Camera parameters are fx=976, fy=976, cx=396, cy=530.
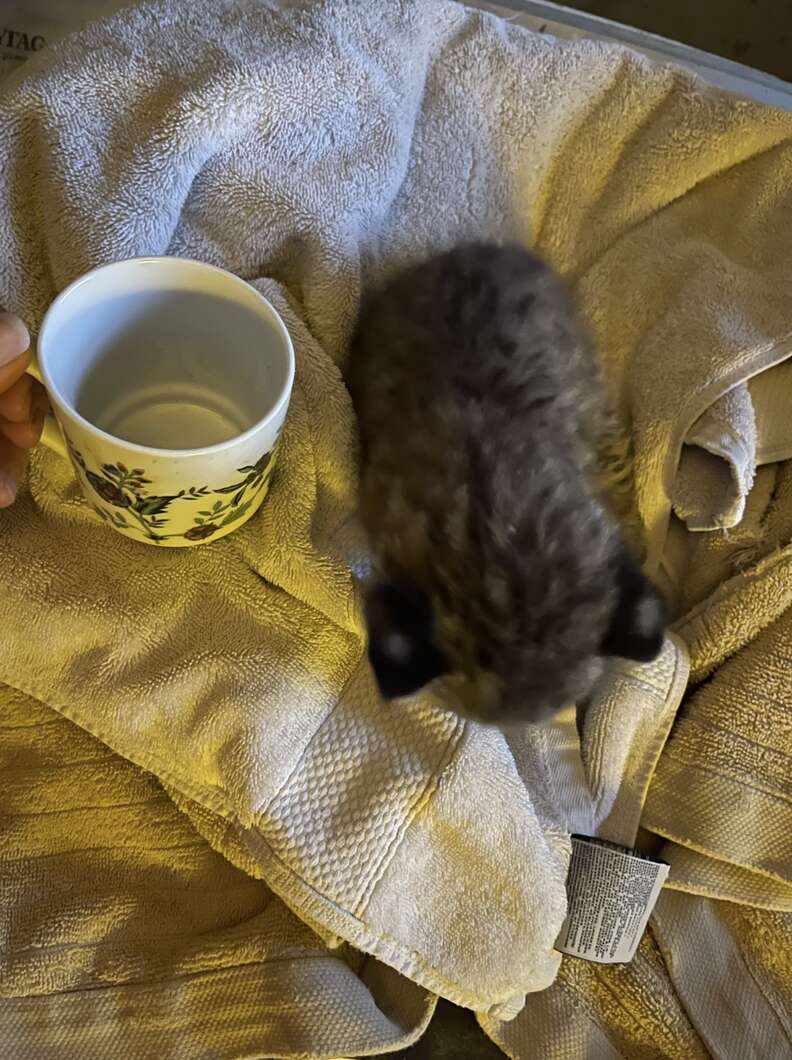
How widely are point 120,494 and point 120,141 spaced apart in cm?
48

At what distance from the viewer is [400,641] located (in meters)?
0.97

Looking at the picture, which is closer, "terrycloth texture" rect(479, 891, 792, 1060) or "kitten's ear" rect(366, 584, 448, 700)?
"kitten's ear" rect(366, 584, 448, 700)

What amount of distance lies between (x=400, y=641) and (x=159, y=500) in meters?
0.28

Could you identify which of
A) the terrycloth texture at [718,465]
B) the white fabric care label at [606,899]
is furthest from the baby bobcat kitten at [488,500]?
the white fabric care label at [606,899]

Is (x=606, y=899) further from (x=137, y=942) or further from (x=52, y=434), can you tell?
(x=52, y=434)

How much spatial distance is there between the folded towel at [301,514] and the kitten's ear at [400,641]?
0.05 metres

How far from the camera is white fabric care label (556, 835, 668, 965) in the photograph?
113cm

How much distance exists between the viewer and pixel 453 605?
99cm

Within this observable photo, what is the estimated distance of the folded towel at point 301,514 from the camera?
1.03 m

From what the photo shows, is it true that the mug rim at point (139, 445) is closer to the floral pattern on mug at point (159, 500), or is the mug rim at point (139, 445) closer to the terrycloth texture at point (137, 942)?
the floral pattern on mug at point (159, 500)

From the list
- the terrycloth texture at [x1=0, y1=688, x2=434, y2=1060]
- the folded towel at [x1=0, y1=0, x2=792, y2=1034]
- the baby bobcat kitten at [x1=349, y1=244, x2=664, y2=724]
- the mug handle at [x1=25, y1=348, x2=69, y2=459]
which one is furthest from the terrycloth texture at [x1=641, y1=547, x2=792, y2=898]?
the mug handle at [x1=25, y1=348, x2=69, y2=459]

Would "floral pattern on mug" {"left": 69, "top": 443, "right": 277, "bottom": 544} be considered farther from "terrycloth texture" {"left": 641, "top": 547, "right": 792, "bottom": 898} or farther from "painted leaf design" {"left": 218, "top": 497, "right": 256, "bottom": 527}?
"terrycloth texture" {"left": 641, "top": 547, "right": 792, "bottom": 898}

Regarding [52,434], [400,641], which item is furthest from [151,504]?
[400,641]

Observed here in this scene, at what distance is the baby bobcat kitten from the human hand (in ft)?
1.16
